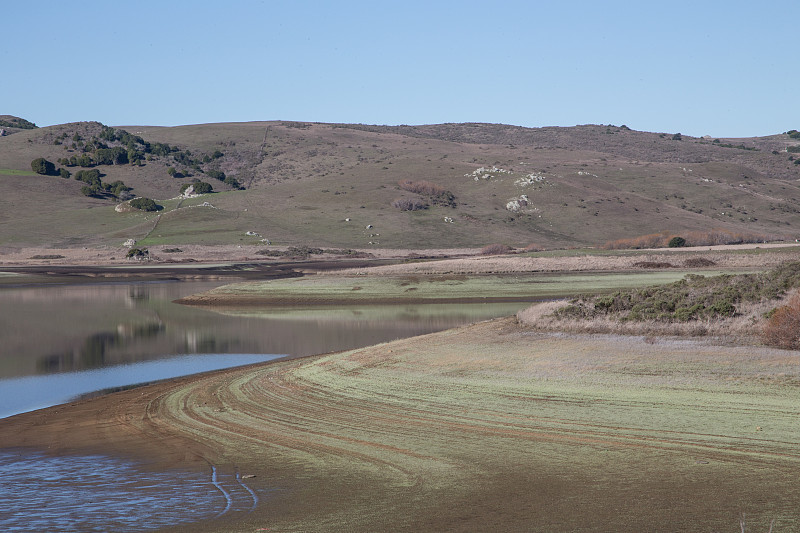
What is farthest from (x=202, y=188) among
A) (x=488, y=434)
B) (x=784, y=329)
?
(x=488, y=434)

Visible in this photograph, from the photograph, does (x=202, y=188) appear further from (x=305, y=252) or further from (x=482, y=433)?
(x=482, y=433)

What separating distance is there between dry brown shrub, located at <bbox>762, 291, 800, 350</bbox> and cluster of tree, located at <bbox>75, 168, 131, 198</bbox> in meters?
130

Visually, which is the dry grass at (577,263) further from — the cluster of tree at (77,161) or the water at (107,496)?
the cluster of tree at (77,161)

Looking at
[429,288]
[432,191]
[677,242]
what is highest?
[432,191]

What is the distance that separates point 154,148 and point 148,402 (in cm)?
16107

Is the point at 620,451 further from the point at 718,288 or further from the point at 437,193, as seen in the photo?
the point at 437,193

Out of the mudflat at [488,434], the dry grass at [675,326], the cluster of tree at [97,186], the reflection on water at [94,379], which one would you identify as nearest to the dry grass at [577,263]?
the reflection on water at [94,379]

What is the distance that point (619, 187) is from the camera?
130 m

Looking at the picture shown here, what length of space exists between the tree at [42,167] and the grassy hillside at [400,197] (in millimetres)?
2121

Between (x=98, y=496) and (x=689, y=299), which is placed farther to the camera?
(x=689, y=299)

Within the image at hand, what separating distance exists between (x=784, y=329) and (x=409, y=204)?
9585cm

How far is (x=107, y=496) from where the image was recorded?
12125 millimetres

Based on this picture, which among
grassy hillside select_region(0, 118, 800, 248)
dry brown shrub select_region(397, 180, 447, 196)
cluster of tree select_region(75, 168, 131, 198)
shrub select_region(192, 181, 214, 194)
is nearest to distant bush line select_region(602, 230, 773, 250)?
grassy hillside select_region(0, 118, 800, 248)

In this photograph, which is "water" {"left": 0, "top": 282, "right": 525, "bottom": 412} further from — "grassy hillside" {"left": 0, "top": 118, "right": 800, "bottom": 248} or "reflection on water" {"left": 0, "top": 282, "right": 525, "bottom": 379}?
"grassy hillside" {"left": 0, "top": 118, "right": 800, "bottom": 248}
